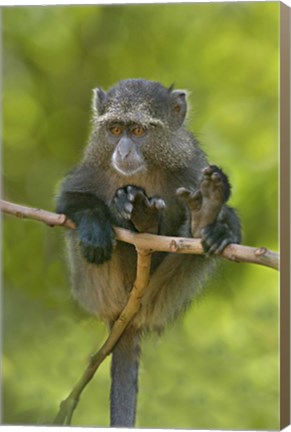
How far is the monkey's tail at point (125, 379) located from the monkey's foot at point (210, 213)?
909mm

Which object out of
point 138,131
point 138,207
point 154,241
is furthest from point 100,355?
point 138,131

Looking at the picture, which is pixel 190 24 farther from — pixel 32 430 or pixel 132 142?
pixel 32 430

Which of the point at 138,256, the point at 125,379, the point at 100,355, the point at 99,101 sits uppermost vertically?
the point at 99,101

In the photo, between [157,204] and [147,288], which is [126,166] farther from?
[147,288]

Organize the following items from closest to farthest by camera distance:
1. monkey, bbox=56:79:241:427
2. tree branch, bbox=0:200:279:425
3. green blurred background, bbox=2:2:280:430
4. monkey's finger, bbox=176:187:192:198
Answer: tree branch, bbox=0:200:279:425
monkey's finger, bbox=176:187:192:198
monkey, bbox=56:79:241:427
green blurred background, bbox=2:2:280:430

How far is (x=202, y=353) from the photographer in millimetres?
5180

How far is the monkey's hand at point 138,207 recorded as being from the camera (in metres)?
4.61

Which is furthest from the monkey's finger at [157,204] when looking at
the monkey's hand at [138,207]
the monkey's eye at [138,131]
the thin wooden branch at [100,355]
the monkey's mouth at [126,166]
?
the thin wooden branch at [100,355]

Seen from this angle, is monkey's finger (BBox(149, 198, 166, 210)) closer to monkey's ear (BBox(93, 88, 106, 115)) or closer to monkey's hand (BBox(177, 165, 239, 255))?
monkey's hand (BBox(177, 165, 239, 255))

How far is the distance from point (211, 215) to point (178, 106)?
73 cm

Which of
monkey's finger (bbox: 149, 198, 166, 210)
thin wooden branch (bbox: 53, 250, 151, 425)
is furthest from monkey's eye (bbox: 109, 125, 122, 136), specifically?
thin wooden branch (bbox: 53, 250, 151, 425)

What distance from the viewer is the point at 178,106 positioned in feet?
16.7

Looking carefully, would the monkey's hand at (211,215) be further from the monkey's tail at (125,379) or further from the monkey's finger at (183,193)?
the monkey's tail at (125,379)

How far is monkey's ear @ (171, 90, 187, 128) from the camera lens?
509 cm
